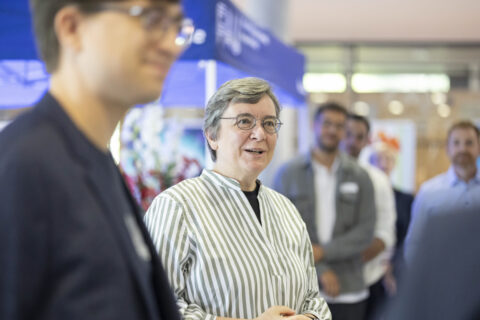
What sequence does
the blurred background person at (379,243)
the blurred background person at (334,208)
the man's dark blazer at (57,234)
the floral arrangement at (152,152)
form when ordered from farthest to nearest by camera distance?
the blurred background person at (379,243), the blurred background person at (334,208), the floral arrangement at (152,152), the man's dark blazer at (57,234)

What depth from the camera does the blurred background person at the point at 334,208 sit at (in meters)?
3.92

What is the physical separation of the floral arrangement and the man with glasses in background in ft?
8.74

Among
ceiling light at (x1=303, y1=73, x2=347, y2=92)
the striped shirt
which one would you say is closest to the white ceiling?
ceiling light at (x1=303, y1=73, x2=347, y2=92)

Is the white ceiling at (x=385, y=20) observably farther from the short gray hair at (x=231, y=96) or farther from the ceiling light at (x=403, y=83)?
the short gray hair at (x=231, y=96)

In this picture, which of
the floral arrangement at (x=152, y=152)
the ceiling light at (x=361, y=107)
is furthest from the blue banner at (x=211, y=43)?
the ceiling light at (x=361, y=107)

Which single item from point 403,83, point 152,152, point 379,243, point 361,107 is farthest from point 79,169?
point 403,83

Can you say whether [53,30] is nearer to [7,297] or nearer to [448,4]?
[7,297]

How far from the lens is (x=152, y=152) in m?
3.88

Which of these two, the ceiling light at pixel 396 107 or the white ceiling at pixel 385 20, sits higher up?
the white ceiling at pixel 385 20

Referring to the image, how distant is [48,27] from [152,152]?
285 centimetres

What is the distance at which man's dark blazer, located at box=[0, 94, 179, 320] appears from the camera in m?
0.90

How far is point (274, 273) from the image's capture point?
197cm

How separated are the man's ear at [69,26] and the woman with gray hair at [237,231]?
951 mm

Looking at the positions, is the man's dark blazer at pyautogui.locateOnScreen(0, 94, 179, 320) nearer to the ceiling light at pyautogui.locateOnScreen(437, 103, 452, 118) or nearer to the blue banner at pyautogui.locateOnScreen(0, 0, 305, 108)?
the blue banner at pyautogui.locateOnScreen(0, 0, 305, 108)
